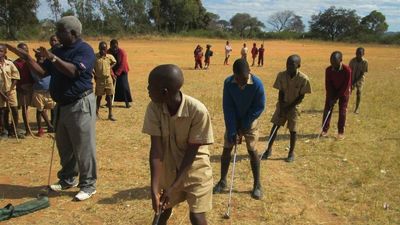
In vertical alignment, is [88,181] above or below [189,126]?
below

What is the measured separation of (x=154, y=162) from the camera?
354 centimetres

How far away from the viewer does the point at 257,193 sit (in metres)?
5.88

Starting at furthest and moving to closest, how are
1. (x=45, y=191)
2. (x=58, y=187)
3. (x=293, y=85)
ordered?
(x=293, y=85), (x=58, y=187), (x=45, y=191)

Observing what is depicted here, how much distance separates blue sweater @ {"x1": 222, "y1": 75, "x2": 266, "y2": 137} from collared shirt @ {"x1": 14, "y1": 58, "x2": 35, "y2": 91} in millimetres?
4752

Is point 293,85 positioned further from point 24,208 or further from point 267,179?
point 24,208

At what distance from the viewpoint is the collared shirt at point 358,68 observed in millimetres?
11450

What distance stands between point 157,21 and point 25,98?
69.6 m

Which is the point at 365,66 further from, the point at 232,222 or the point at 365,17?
the point at 365,17

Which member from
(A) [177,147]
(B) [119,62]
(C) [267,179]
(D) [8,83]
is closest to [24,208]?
(A) [177,147]

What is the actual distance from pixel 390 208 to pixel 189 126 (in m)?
3.46

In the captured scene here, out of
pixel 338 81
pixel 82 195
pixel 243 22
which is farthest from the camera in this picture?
pixel 243 22

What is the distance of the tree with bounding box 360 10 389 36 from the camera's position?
294 feet

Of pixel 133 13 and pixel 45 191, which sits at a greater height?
pixel 133 13

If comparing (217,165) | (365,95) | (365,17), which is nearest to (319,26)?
(365,17)
